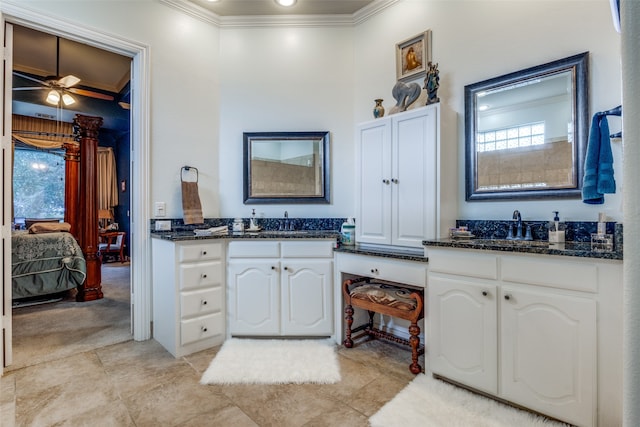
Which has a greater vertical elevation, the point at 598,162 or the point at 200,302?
the point at 598,162

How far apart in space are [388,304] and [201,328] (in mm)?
1421

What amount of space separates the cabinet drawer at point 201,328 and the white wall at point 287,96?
103 cm

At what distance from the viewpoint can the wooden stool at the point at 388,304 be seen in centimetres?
209

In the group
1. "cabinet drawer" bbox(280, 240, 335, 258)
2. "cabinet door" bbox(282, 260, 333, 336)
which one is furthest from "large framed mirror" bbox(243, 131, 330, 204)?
"cabinet door" bbox(282, 260, 333, 336)

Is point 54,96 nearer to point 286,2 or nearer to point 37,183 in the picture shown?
point 37,183

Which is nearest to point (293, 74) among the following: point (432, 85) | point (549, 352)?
point (432, 85)

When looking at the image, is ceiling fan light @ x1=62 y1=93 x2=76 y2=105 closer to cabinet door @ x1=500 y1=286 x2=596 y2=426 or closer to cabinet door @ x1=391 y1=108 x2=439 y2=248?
cabinet door @ x1=391 y1=108 x2=439 y2=248

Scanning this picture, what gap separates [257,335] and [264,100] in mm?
2154

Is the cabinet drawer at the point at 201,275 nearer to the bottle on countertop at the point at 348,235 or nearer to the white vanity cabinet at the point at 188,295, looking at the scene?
the white vanity cabinet at the point at 188,295

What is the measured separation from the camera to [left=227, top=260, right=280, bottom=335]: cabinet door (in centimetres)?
258

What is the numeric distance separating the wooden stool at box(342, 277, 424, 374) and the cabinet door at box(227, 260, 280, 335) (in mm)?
570

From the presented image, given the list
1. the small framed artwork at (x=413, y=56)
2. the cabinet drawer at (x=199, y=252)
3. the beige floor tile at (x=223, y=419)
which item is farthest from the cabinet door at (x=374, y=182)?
the beige floor tile at (x=223, y=419)

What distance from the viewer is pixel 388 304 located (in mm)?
2193

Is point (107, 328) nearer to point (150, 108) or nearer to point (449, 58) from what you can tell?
point (150, 108)
